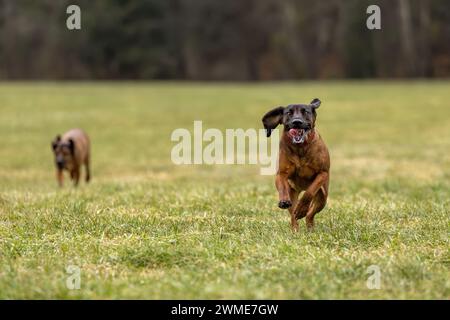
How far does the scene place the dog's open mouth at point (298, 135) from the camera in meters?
6.60

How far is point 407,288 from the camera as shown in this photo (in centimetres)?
514

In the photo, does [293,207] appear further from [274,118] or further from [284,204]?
[274,118]

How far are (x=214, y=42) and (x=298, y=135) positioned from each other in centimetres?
6366

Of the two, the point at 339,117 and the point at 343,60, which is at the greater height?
the point at 343,60

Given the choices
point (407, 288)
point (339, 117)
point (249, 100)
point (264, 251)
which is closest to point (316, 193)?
point (264, 251)

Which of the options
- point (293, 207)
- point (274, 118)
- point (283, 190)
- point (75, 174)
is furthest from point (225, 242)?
point (75, 174)

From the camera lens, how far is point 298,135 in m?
6.61

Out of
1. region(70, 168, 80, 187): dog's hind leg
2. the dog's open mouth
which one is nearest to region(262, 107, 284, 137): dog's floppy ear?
the dog's open mouth

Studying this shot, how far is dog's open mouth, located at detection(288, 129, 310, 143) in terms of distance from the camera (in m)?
6.60

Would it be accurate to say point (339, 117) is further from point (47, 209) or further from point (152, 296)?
point (152, 296)

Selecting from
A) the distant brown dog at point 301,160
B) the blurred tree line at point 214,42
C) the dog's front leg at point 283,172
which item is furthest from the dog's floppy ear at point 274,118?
the blurred tree line at point 214,42

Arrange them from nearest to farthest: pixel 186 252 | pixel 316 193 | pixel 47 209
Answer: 1. pixel 186 252
2. pixel 316 193
3. pixel 47 209
